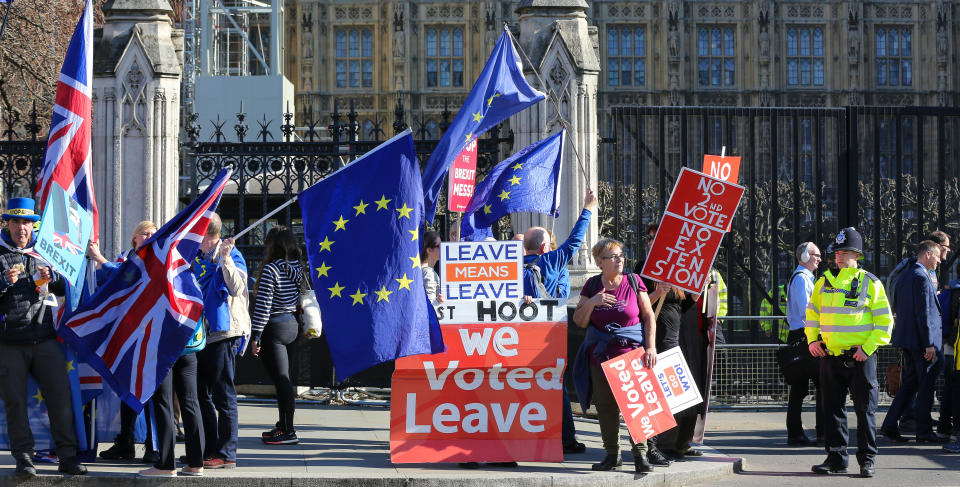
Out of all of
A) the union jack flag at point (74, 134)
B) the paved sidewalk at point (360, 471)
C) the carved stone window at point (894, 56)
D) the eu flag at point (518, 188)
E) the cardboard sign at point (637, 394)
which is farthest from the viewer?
the carved stone window at point (894, 56)

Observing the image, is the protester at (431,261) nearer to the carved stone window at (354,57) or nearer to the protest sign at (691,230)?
the protest sign at (691,230)

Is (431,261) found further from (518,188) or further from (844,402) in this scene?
(844,402)

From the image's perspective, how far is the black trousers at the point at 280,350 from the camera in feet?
28.5

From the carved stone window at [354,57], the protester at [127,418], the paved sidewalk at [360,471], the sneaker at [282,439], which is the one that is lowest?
the paved sidewalk at [360,471]

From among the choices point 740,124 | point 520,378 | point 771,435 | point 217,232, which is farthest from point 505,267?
point 740,124

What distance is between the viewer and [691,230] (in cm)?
841

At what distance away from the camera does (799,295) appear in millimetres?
9688

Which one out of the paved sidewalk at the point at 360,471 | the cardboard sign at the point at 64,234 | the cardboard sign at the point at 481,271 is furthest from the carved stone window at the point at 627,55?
the cardboard sign at the point at 64,234

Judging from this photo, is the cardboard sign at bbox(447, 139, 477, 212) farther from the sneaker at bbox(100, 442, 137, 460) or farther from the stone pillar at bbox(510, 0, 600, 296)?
the sneaker at bbox(100, 442, 137, 460)

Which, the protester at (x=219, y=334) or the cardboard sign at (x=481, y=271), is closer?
the protester at (x=219, y=334)

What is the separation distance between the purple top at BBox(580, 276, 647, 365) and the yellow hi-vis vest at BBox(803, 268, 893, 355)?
1282 mm

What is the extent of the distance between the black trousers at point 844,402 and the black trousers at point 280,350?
10.8 feet

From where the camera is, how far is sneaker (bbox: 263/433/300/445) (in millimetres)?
8953

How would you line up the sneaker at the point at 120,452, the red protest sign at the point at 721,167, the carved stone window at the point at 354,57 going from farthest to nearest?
the carved stone window at the point at 354,57 < the red protest sign at the point at 721,167 < the sneaker at the point at 120,452
